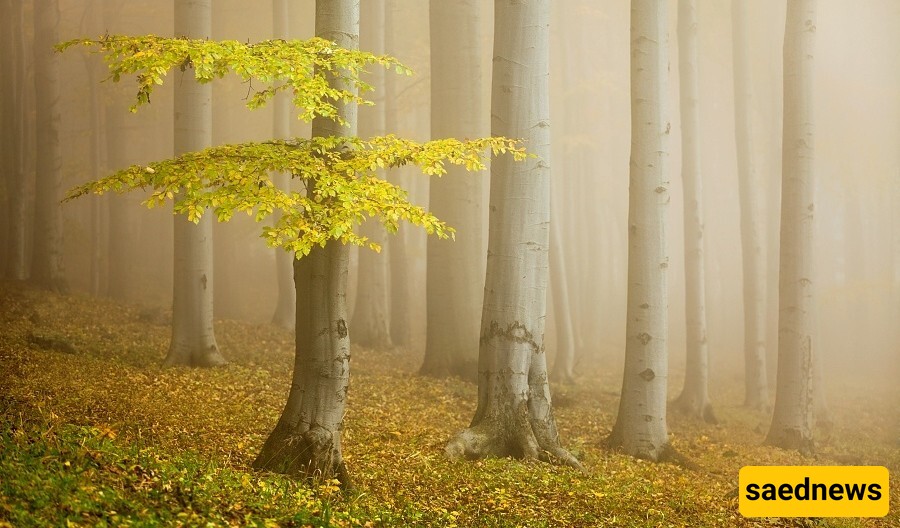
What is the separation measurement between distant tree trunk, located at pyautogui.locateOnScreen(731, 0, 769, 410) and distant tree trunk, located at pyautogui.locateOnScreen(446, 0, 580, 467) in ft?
30.9

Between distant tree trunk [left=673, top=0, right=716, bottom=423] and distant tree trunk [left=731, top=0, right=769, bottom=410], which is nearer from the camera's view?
distant tree trunk [left=673, top=0, right=716, bottom=423]

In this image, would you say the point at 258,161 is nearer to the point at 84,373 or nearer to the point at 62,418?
the point at 62,418

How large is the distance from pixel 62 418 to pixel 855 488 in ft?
33.8

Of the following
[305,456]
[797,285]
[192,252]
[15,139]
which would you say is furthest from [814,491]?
[15,139]

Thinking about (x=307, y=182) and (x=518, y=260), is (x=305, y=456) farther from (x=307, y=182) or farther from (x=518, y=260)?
(x=518, y=260)

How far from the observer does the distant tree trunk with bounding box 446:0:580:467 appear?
9094 mm

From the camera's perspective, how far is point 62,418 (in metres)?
7.31

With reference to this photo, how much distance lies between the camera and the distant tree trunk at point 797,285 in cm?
1273

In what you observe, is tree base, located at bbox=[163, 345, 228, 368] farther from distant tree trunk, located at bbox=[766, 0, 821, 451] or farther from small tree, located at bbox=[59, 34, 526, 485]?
distant tree trunk, located at bbox=[766, 0, 821, 451]

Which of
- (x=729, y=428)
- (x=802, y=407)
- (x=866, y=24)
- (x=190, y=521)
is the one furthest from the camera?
(x=866, y=24)

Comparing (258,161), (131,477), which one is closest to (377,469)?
(131,477)

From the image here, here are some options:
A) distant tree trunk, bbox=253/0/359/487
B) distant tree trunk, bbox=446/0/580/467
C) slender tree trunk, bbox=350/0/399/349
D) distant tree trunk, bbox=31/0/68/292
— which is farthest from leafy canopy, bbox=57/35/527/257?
distant tree trunk, bbox=31/0/68/292

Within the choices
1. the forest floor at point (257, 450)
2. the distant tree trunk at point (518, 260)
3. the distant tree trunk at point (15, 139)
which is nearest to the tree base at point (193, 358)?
the forest floor at point (257, 450)

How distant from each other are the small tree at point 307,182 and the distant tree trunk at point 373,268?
10287mm
